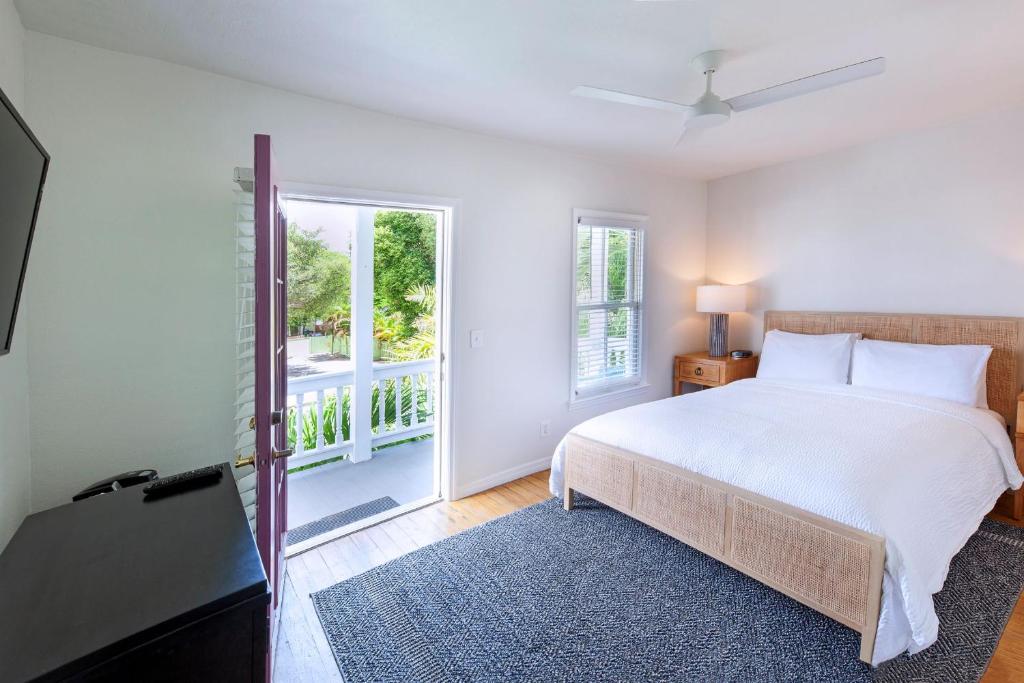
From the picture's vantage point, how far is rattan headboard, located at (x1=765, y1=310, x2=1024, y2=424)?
3053 millimetres

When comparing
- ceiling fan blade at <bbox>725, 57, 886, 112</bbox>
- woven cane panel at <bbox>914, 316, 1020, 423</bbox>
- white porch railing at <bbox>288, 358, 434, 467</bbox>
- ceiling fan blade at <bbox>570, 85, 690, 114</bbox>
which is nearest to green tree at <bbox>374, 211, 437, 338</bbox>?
white porch railing at <bbox>288, 358, 434, 467</bbox>

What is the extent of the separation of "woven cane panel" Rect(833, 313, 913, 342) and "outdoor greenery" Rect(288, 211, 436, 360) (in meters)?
3.61

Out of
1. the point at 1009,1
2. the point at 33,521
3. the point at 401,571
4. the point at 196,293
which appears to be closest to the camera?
the point at 33,521

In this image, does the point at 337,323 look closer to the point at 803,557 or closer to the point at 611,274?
the point at 611,274

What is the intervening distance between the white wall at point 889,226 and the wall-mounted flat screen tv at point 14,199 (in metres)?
4.55

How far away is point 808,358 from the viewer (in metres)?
3.61

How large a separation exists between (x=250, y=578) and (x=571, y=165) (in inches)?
130

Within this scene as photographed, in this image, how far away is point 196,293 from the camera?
219cm

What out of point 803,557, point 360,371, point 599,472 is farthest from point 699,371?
point 360,371

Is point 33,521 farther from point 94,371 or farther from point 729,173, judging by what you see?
point 729,173

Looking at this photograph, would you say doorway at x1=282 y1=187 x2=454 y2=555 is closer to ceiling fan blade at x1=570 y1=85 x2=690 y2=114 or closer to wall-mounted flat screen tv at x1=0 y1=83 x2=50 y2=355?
ceiling fan blade at x1=570 y1=85 x2=690 y2=114

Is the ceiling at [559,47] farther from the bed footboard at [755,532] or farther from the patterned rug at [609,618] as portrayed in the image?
the patterned rug at [609,618]

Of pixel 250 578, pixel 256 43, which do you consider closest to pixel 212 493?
pixel 250 578

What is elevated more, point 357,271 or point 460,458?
point 357,271
